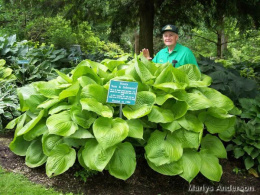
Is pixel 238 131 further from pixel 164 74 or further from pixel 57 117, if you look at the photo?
pixel 57 117

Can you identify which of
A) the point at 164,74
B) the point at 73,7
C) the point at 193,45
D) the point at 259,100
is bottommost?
the point at 193,45

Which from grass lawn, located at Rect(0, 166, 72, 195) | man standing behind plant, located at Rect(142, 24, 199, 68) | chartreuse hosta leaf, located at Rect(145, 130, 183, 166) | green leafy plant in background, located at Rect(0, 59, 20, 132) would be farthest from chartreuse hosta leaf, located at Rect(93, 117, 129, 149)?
green leafy plant in background, located at Rect(0, 59, 20, 132)

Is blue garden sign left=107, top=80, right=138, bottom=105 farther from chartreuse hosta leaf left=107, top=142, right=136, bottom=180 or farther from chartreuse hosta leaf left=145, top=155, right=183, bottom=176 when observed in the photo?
chartreuse hosta leaf left=145, top=155, right=183, bottom=176

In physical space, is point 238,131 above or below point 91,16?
below

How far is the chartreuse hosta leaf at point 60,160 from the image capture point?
2775 millimetres

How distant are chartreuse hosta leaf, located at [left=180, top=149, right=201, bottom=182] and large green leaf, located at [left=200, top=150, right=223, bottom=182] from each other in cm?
13

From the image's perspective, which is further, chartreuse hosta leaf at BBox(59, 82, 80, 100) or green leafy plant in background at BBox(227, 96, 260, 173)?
green leafy plant in background at BBox(227, 96, 260, 173)

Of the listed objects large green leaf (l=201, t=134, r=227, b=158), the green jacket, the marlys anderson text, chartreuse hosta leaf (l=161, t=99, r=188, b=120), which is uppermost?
the green jacket

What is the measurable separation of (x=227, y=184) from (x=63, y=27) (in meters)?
10.2

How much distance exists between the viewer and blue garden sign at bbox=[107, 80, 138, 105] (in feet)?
9.11

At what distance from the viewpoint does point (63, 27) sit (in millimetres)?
11734

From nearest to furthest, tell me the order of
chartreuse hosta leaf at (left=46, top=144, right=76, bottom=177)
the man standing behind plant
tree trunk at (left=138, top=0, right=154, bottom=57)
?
chartreuse hosta leaf at (left=46, top=144, right=76, bottom=177) < the man standing behind plant < tree trunk at (left=138, top=0, right=154, bottom=57)

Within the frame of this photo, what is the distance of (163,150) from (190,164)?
0.34m

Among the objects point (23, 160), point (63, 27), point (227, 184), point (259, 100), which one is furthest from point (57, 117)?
point (63, 27)
